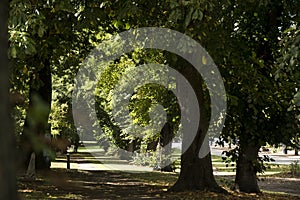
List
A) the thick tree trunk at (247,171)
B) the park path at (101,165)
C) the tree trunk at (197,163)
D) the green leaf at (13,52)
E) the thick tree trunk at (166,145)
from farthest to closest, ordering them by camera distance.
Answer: the park path at (101,165) < the thick tree trunk at (166,145) < the thick tree trunk at (247,171) < the tree trunk at (197,163) < the green leaf at (13,52)

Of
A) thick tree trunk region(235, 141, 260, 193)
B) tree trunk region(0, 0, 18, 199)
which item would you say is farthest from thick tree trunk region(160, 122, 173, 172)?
tree trunk region(0, 0, 18, 199)

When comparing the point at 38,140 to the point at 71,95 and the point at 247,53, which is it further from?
the point at 71,95

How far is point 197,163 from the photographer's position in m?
15.9

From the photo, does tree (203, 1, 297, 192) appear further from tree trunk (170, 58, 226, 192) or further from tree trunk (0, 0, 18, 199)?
tree trunk (0, 0, 18, 199)

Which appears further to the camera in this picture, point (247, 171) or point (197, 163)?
point (247, 171)

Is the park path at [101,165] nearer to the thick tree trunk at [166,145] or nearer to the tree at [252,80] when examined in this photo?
the thick tree trunk at [166,145]

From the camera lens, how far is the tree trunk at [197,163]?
15711 mm

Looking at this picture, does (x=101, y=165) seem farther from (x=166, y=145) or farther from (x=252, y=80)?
(x=252, y=80)

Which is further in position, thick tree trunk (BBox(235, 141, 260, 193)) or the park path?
the park path

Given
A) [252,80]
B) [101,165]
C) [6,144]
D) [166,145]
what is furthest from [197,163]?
[101,165]

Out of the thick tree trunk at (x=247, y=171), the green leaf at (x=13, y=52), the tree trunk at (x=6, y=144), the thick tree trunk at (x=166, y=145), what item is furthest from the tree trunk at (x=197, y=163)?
the tree trunk at (x=6, y=144)

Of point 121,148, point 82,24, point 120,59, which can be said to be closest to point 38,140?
point 82,24

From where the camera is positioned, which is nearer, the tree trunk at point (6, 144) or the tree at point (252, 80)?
the tree trunk at point (6, 144)

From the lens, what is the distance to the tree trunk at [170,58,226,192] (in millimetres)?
15711
